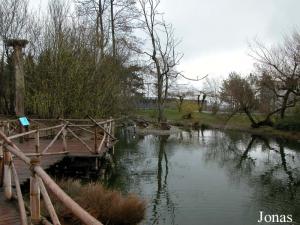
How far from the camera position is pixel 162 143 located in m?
27.8

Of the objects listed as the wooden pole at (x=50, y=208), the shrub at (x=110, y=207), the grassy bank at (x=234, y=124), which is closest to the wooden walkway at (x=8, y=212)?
the shrub at (x=110, y=207)

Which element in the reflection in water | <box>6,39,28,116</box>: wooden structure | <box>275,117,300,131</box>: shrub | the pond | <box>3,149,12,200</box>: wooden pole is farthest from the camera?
<box>275,117,300,131</box>: shrub

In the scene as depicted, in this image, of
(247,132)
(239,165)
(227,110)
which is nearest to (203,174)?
(239,165)

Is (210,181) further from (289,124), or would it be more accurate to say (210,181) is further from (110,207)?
(289,124)

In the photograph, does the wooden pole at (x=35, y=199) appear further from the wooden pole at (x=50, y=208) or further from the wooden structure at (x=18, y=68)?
the wooden structure at (x=18, y=68)

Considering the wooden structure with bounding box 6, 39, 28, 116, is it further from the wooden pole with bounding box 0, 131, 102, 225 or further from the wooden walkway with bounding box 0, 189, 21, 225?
the wooden pole with bounding box 0, 131, 102, 225

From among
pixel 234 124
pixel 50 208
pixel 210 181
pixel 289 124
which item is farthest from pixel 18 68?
pixel 234 124

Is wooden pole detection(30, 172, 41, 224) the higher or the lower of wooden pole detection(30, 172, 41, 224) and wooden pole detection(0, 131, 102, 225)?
the lower

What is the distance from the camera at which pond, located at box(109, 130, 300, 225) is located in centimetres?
1106

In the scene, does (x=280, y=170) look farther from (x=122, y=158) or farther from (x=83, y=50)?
(x=83, y=50)

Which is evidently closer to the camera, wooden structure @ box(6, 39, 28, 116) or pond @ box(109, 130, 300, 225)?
pond @ box(109, 130, 300, 225)

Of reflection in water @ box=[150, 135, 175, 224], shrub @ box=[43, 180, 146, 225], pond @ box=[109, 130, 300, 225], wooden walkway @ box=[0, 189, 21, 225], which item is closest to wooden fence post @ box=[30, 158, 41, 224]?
wooden walkway @ box=[0, 189, 21, 225]

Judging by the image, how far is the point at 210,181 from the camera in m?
15.3

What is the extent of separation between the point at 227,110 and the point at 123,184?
3808 cm
